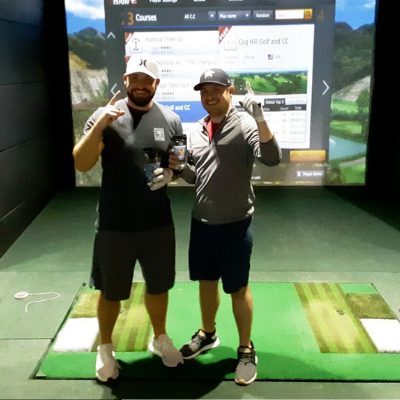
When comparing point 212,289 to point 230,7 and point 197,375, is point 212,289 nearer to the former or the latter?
point 197,375

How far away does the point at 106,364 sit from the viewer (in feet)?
7.38

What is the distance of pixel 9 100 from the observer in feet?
13.4

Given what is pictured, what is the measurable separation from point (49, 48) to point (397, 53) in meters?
3.83

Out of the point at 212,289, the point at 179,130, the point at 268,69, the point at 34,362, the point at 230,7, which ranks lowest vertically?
the point at 34,362

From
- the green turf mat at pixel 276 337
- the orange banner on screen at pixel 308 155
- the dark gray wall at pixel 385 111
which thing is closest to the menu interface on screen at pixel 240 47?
the orange banner on screen at pixel 308 155

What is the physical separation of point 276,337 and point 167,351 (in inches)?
24.4

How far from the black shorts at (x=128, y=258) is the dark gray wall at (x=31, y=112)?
1.94 meters

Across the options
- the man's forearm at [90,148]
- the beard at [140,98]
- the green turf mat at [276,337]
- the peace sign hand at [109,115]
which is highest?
the beard at [140,98]

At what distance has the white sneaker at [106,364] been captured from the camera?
2.23 meters

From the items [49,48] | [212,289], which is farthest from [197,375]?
[49,48]

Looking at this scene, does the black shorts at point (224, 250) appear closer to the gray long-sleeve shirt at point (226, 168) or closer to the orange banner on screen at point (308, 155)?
the gray long-sleeve shirt at point (226, 168)

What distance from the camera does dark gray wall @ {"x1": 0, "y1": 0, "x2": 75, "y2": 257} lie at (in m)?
4.00

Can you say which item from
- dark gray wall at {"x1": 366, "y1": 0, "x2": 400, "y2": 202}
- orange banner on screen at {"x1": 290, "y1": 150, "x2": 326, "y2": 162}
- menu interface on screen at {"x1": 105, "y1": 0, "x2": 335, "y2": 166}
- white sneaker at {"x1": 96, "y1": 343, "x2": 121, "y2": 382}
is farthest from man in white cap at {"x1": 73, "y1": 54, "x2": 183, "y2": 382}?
dark gray wall at {"x1": 366, "y1": 0, "x2": 400, "y2": 202}

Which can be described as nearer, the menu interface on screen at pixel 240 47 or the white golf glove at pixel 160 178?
the white golf glove at pixel 160 178
